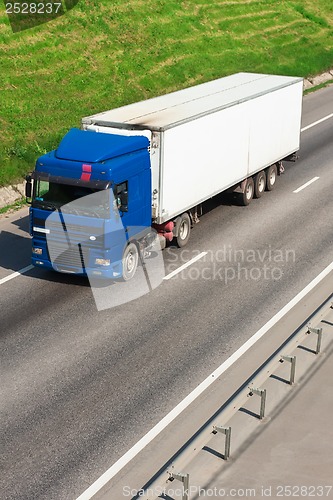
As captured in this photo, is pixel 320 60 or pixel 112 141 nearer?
pixel 112 141

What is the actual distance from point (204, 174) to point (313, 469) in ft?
37.0

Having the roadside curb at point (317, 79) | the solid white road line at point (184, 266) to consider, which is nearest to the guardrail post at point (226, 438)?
the solid white road line at point (184, 266)

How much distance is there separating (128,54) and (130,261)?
2053cm

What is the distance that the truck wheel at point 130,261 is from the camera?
64.6 ft

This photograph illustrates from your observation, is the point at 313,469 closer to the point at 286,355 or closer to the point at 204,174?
the point at 286,355

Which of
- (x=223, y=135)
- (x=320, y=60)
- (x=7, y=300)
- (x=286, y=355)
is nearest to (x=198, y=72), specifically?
(x=320, y=60)

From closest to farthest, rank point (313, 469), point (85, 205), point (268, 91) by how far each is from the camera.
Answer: point (313, 469)
point (85, 205)
point (268, 91)

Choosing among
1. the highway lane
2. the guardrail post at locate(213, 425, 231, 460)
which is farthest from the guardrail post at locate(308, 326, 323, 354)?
the guardrail post at locate(213, 425, 231, 460)

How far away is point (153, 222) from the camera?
818 inches

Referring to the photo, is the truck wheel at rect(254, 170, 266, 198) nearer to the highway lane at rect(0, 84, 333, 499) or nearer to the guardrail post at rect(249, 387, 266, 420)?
the highway lane at rect(0, 84, 333, 499)

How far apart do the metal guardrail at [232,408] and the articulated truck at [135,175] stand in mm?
5070

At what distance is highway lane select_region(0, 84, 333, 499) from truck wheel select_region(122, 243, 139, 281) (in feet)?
2.90

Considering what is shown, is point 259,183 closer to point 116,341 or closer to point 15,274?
point 15,274

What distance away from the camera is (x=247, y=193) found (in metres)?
25.9
